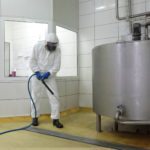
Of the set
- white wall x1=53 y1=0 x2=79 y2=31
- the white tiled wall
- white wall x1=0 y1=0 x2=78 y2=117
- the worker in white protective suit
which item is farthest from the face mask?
the white tiled wall

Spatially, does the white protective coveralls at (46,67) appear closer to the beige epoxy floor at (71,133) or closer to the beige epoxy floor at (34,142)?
the beige epoxy floor at (71,133)

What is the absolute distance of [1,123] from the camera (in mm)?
3035

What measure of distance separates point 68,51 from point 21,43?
2.94 ft

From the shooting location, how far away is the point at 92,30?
13.3ft

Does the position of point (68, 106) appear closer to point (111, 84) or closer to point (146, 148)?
point (111, 84)

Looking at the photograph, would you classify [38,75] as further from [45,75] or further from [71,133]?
[71,133]

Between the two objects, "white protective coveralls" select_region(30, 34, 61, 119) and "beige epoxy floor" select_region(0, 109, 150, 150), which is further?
"white protective coveralls" select_region(30, 34, 61, 119)

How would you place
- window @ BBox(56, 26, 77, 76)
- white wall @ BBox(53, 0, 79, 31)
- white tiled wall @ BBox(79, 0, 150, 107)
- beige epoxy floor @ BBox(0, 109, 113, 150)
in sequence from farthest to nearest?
window @ BBox(56, 26, 77, 76)
white tiled wall @ BBox(79, 0, 150, 107)
white wall @ BBox(53, 0, 79, 31)
beige epoxy floor @ BBox(0, 109, 113, 150)

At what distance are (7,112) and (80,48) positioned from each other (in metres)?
1.76

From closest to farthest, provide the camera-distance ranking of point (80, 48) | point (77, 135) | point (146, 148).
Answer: point (146, 148)
point (77, 135)
point (80, 48)

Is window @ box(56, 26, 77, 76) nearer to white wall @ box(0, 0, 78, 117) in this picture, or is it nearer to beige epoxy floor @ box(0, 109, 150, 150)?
white wall @ box(0, 0, 78, 117)

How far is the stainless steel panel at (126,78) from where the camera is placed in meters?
2.05

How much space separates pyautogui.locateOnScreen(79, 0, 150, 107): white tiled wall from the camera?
3.79m

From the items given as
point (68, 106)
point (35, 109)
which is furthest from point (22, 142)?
point (68, 106)
